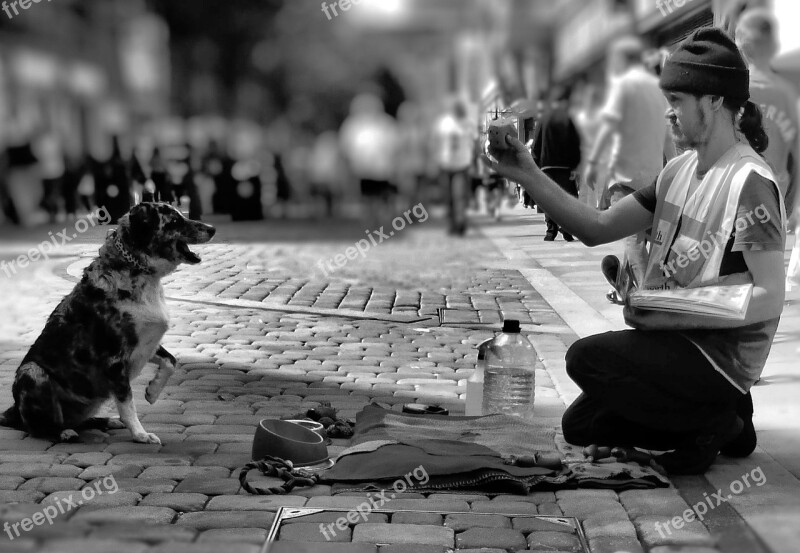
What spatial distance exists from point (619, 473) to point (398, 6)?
1521mm

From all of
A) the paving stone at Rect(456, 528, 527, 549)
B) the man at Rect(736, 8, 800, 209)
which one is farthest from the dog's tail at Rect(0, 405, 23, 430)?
the man at Rect(736, 8, 800, 209)

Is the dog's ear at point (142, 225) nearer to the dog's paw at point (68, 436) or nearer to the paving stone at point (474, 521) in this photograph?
the dog's paw at point (68, 436)

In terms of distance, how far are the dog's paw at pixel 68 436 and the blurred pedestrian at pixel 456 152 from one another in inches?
60.5

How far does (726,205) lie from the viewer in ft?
10.0

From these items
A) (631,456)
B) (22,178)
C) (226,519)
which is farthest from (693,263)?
(22,178)

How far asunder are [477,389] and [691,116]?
145 cm

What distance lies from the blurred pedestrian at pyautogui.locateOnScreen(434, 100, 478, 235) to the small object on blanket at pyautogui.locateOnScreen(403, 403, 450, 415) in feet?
3.52

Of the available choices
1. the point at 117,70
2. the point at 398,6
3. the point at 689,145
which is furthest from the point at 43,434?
the point at 689,145

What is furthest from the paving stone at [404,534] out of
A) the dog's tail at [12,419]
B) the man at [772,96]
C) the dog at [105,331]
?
the man at [772,96]

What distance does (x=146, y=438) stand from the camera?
357 cm

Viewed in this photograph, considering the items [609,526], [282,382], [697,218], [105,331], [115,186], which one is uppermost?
[115,186]

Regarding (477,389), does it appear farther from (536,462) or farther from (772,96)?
(772,96)

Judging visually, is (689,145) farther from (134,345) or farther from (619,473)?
(134,345)

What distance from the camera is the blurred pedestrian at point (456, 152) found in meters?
2.57
